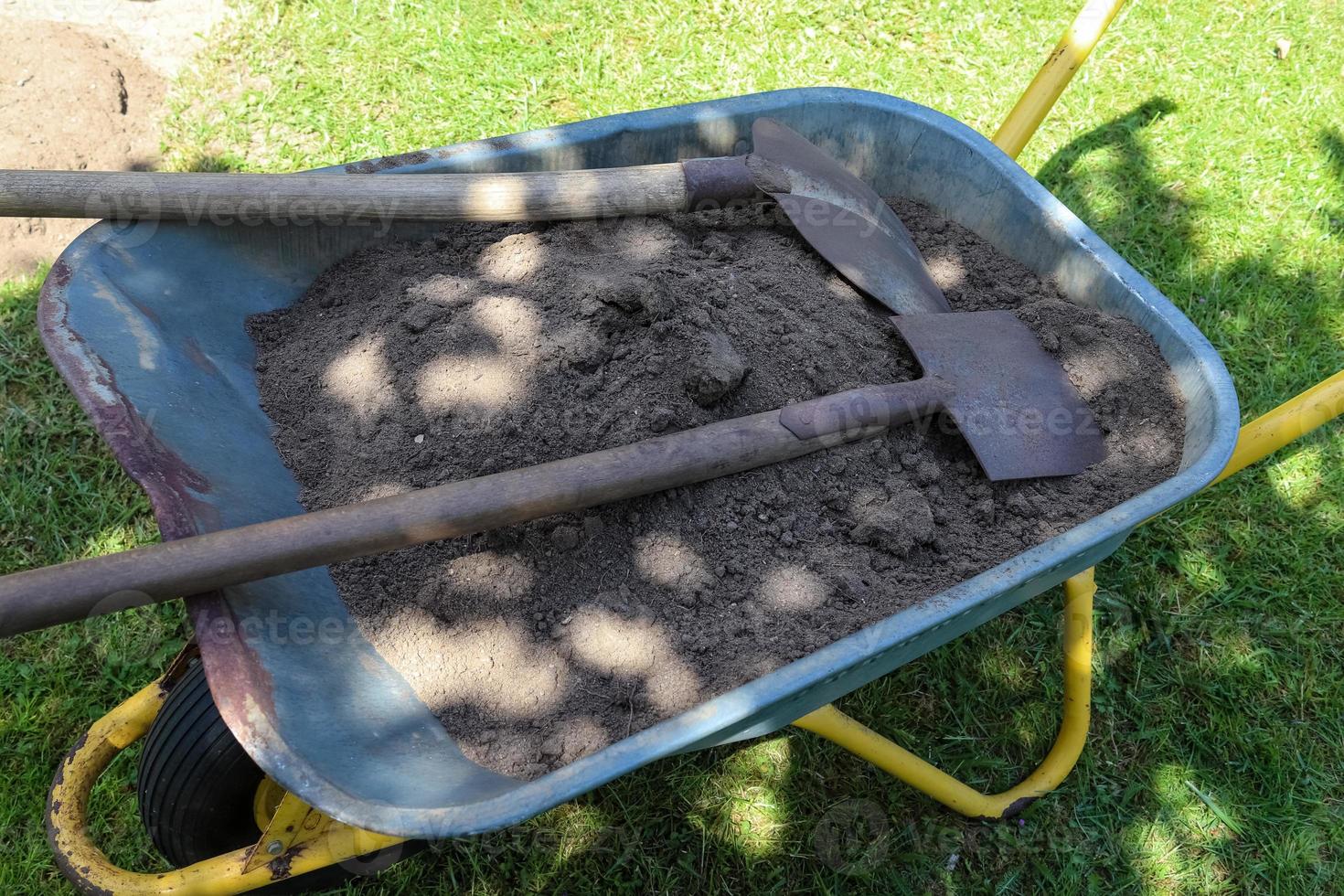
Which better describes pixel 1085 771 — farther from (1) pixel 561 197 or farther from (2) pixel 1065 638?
(1) pixel 561 197

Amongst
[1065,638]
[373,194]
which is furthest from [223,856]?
[1065,638]

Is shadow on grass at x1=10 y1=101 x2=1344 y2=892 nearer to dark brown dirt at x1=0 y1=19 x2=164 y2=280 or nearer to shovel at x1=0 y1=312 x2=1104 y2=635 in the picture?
shovel at x1=0 y1=312 x2=1104 y2=635

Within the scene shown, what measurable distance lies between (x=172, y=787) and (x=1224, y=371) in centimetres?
214

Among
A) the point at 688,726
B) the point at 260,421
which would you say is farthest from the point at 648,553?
the point at 260,421

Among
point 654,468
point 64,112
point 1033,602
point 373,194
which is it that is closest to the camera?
point 654,468

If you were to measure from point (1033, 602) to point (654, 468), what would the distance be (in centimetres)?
151

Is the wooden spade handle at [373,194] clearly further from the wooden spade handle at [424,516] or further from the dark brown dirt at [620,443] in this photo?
the wooden spade handle at [424,516]

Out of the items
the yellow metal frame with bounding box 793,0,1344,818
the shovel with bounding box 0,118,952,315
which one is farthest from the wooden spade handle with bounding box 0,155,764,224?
the yellow metal frame with bounding box 793,0,1344,818

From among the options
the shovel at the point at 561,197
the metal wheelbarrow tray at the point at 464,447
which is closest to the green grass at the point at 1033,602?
the metal wheelbarrow tray at the point at 464,447

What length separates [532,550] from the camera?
1.57 metres

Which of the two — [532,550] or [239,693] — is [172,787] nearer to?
[239,693]

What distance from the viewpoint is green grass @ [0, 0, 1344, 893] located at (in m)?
2.09

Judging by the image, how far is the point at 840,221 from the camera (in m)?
1.96

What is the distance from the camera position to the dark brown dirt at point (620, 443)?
1484mm
